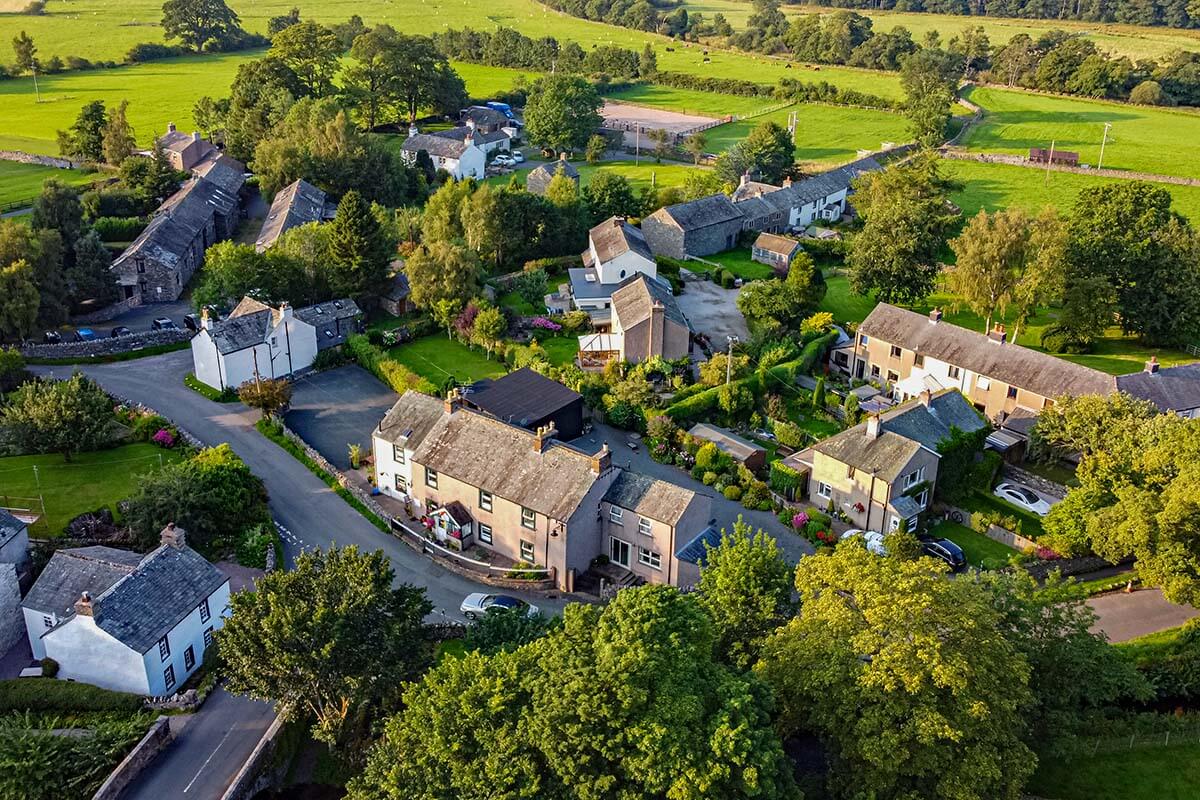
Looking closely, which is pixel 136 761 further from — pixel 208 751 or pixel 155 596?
pixel 155 596

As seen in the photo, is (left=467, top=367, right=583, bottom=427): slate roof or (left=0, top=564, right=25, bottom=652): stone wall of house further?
(left=467, top=367, right=583, bottom=427): slate roof

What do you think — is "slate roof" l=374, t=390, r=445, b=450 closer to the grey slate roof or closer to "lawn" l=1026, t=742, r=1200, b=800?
the grey slate roof

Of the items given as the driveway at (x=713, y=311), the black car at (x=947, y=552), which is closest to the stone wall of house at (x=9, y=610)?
the black car at (x=947, y=552)

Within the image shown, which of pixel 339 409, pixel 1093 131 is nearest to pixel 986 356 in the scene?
pixel 339 409

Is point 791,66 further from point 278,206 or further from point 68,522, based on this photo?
point 68,522

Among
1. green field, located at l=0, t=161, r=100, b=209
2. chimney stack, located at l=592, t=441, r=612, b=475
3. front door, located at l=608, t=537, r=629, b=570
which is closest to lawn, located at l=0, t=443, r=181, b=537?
chimney stack, located at l=592, t=441, r=612, b=475

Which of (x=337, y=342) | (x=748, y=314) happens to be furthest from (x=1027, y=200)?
(x=337, y=342)
